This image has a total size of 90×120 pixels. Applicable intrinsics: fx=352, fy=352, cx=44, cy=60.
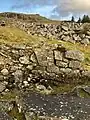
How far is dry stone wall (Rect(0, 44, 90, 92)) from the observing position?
22.0 m

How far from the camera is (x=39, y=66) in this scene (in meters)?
22.9

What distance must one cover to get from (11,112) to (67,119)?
9.26 feet

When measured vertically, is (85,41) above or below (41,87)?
above

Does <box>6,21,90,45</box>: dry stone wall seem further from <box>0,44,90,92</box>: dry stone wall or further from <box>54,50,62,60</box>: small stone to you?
<box>0,44,90,92</box>: dry stone wall

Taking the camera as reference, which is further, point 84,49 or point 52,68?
point 84,49

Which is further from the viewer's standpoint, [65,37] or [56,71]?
[65,37]

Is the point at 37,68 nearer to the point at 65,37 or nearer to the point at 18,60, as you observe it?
the point at 18,60

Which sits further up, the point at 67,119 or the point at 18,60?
the point at 18,60

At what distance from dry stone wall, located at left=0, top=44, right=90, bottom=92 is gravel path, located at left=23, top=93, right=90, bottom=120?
236cm

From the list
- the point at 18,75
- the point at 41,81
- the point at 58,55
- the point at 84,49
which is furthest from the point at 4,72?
the point at 84,49

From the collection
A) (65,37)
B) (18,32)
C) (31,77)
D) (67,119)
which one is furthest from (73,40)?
(67,119)

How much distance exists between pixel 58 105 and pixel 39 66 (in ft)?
17.2

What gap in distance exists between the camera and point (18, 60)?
23094mm

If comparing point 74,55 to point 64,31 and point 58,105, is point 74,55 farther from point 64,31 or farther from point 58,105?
point 64,31
